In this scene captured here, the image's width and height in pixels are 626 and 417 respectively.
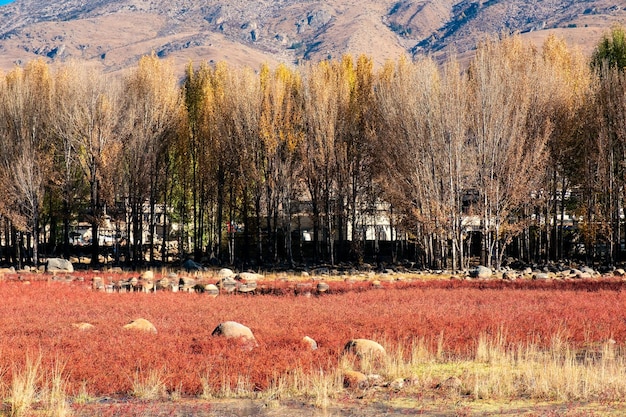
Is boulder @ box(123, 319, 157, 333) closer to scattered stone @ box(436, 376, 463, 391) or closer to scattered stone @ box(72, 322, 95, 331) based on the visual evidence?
scattered stone @ box(72, 322, 95, 331)

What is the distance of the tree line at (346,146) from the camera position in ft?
119

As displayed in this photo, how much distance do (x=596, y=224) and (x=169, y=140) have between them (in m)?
26.1

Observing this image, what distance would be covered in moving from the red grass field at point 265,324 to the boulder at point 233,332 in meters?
0.34

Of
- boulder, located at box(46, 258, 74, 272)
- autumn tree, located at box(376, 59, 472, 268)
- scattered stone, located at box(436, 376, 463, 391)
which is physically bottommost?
scattered stone, located at box(436, 376, 463, 391)

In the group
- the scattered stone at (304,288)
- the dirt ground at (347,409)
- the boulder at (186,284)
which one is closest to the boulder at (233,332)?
the dirt ground at (347,409)

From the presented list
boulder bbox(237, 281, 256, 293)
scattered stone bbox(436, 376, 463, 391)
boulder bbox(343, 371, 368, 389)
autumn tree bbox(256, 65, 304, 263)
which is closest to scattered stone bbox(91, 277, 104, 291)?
boulder bbox(237, 281, 256, 293)

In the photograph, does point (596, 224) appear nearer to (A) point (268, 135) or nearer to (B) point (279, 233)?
(A) point (268, 135)

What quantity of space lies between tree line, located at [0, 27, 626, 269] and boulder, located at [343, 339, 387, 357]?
2123 cm

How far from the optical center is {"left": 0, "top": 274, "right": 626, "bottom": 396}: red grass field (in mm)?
12414

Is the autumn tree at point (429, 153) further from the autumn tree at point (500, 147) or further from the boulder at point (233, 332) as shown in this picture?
the boulder at point (233, 332)

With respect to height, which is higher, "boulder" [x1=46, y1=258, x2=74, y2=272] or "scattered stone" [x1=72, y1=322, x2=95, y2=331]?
"boulder" [x1=46, y1=258, x2=74, y2=272]

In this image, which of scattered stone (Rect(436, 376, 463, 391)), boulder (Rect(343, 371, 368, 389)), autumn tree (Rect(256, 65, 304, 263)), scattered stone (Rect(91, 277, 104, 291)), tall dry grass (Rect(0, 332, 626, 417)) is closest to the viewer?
tall dry grass (Rect(0, 332, 626, 417))

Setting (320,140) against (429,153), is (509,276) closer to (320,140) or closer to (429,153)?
(429,153)

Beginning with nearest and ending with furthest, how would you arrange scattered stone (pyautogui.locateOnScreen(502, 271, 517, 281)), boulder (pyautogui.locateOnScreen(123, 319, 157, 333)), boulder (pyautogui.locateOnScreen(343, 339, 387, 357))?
1. boulder (pyautogui.locateOnScreen(343, 339, 387, 357))
2. boulder (pyautogui.locateOnScreen(123, 319, 157, 333))
3. scattered stone (pyautogui.locateOnScreen(502, 271, 517, 281))
